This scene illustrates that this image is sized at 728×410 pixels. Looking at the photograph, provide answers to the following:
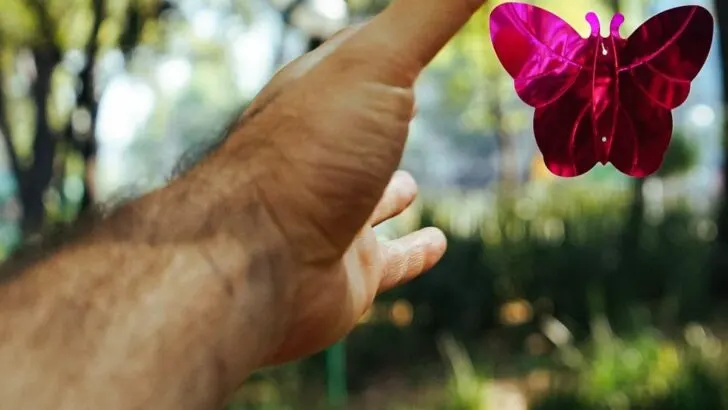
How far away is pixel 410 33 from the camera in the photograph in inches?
24.5

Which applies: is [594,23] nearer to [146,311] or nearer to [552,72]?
[552,72]

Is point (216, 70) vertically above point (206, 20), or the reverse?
point (206, 20)

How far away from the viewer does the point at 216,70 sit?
711cm

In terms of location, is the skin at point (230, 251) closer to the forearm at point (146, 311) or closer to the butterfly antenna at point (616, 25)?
the forearm at point (146, 311)

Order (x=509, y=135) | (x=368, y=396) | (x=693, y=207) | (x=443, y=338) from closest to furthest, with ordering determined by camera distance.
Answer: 1. (x=368, y=396)
2. (x=443, y=338)
3. (x=693, y=207)
4. (x=509, y=135)

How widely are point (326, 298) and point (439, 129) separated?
17016 millimetres

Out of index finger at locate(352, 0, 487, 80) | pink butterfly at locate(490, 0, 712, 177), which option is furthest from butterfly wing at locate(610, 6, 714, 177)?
index finger at locate(352, 0, 487, 80)

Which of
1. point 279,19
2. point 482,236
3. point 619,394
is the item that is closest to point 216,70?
point 279,19

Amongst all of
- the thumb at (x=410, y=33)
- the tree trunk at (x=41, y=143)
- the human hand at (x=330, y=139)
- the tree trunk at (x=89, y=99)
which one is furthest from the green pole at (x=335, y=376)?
the tree trunk at (x=41, y=143)

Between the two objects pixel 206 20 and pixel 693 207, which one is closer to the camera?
pixel 693 207

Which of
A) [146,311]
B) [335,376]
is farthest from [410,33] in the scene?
[335,376]

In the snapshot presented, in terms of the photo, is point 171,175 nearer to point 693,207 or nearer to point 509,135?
point 693,207

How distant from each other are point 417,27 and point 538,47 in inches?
5.5

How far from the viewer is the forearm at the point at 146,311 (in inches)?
23.2
